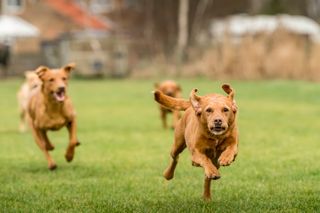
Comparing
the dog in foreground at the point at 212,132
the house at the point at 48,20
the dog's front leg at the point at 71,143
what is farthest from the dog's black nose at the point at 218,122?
the house at the point at 48,20

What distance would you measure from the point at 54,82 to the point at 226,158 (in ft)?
14.7

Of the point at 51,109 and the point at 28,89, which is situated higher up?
the point at 51,109

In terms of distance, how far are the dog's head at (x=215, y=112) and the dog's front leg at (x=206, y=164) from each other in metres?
0.23

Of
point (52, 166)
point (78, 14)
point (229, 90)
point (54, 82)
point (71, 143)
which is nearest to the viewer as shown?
point (229, 90)

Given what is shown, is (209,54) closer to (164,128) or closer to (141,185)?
(164,128)

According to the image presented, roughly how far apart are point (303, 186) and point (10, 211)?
3079 mm

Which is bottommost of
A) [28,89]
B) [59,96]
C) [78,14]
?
[78,14]

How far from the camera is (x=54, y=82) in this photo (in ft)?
38.7

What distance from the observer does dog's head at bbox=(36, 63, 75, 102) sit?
38.4 feet

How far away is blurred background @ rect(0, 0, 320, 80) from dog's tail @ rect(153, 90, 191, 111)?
26.3 meters

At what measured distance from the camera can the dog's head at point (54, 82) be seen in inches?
461

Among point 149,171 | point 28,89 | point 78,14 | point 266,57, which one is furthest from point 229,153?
point 78,14

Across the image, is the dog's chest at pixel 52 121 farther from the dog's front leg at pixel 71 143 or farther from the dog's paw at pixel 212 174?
the dog's paw at pixel 212 174

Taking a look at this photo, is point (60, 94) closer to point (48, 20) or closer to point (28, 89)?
point (28, 89)
